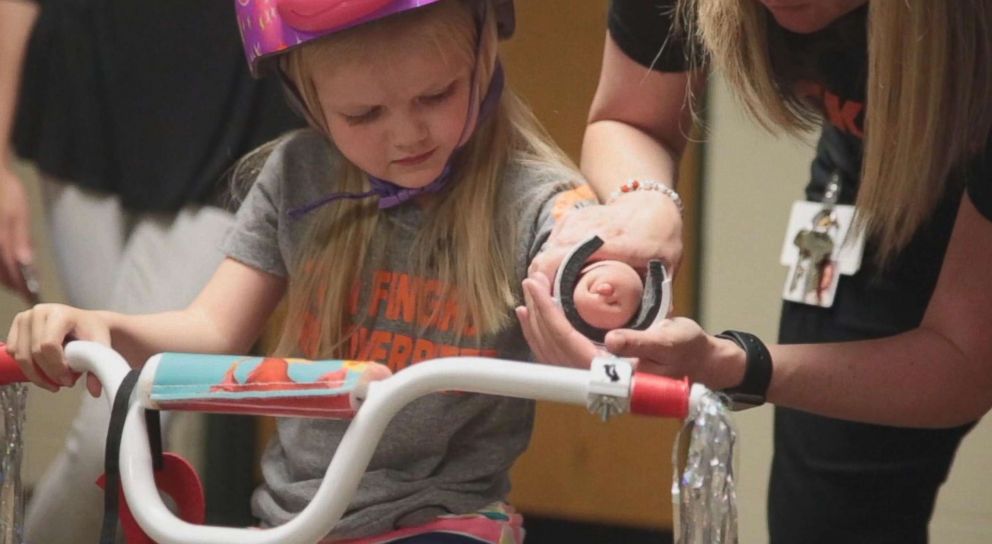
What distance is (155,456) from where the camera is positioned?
1116 mm

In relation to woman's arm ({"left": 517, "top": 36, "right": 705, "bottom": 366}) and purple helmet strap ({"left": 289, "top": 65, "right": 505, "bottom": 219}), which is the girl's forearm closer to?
purple helmet strap ({"left": 289, "top": 65, "right": 505, "bottom": 219})

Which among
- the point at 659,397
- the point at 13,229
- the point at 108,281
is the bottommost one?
the point at 108,281

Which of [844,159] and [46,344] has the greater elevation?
[844,159]

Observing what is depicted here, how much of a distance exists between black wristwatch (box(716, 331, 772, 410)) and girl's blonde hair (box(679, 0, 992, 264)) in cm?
19

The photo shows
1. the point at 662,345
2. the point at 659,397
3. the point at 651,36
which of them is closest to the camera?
the point at 659,397

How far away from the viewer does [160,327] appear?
4.54ft

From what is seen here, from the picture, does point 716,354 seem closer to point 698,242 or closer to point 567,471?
point 698,242

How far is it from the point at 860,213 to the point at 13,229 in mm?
1213

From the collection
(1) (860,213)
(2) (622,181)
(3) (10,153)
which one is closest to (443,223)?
(2) (622,181)

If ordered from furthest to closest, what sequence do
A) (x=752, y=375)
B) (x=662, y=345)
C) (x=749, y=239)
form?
(x=749, y=239) < (x=752, y=375) < (x=662, y=345)

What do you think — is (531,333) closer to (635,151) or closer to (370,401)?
(370,401)

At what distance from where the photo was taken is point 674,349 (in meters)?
1.15

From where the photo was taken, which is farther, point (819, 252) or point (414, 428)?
point (819, 252)

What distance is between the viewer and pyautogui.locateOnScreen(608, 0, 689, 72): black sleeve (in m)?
1.48
